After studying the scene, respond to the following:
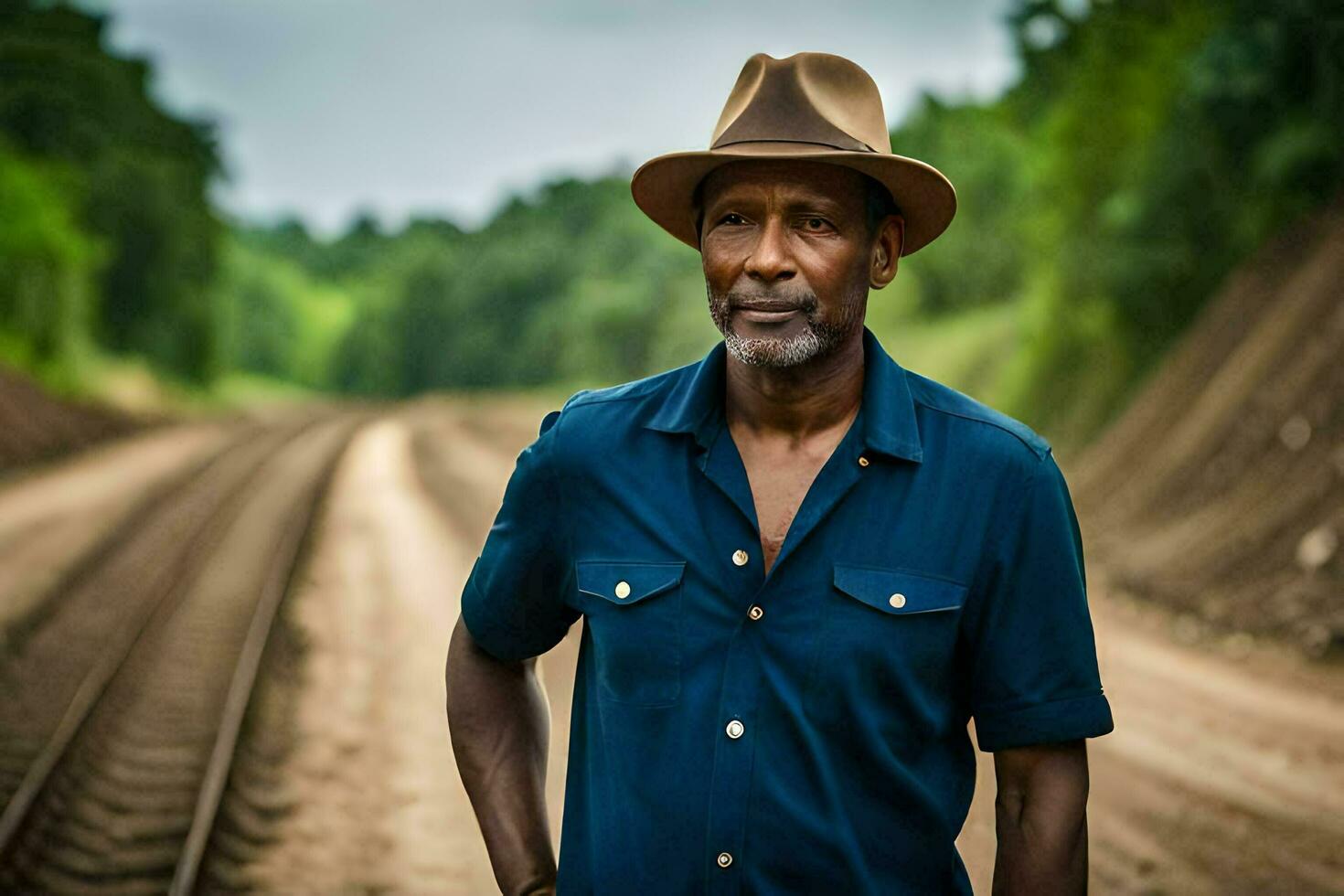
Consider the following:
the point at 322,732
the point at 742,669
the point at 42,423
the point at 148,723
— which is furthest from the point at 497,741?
the point at 42,423

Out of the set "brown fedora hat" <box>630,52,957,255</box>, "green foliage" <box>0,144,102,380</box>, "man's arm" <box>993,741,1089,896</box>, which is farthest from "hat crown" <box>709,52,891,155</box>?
"green foliage" <box>0,144,102,380</box>

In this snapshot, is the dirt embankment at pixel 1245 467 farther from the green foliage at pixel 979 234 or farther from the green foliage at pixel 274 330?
the green foliage at pixel 274 330

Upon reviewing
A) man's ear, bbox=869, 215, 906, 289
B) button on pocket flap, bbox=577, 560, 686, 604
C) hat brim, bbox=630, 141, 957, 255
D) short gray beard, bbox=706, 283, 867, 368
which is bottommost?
button on pocket flap, bbox=577, 560, 686, 604

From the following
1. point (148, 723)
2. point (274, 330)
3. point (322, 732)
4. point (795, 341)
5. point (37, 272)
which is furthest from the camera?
point (274, 330)

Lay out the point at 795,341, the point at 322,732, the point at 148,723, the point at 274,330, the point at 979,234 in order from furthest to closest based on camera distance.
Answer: the point at 274,330 → the point at 979,234 → the point at 322,732 → the point at 148,723 → the point at 795,341

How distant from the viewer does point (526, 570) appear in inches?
95.3

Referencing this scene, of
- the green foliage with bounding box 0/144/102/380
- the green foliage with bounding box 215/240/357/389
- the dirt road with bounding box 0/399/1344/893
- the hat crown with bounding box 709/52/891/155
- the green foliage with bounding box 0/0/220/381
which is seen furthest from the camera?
the green foliage with bounding box 215/240/357/389

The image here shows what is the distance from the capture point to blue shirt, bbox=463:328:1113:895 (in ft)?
6.83

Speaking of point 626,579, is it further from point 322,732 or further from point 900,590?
point 322,732

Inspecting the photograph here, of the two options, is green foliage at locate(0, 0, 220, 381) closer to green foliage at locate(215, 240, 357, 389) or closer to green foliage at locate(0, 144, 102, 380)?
green foliage at locate(0, 144, 102, 380)

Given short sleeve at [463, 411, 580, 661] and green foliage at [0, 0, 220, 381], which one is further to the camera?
green foliage at [0, 0, 220, 381]

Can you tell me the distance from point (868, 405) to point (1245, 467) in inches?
494

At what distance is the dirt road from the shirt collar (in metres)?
4.35

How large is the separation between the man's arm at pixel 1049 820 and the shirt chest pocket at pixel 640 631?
559mm
